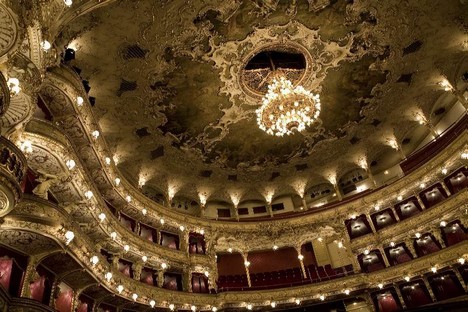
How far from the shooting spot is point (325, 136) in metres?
21.2

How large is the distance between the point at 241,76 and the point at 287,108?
10.8 ft

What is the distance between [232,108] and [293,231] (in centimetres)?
927

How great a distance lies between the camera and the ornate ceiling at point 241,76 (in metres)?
13.9

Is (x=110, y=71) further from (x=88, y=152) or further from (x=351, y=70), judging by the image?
(x=351, y=70)

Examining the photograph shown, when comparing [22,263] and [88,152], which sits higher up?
[88,152]

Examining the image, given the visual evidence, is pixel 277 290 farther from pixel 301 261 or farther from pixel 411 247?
pixel 411 247

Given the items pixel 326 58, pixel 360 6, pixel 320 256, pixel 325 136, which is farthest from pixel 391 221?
pixel 360 6

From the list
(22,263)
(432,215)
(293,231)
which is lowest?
(22,263)

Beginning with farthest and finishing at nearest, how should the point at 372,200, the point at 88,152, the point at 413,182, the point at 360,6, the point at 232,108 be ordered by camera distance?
the point at 372,200 → the point at 413,182 → the point at 232,108 → the point at 360,6 → the point at 88,152

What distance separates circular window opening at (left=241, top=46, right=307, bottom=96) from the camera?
1698 cm

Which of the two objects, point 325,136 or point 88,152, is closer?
point 88,152

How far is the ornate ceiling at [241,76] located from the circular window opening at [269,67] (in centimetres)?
14

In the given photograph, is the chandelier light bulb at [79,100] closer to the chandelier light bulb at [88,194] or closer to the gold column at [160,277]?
the chandelier light bulb at [88,194]

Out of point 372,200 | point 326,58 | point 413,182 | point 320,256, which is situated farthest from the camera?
point 320,256
